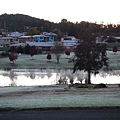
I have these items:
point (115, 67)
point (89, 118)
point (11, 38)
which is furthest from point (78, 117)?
point (11, 38)

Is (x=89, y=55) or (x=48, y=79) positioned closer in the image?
(x=89, y=55)

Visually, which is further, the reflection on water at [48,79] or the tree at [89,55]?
the reflection on water at [48,79]

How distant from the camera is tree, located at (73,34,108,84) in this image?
4516cm

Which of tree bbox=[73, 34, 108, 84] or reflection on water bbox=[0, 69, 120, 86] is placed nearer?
tree bbox=[73, 34, 108, 84]

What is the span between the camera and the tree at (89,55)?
148 feet

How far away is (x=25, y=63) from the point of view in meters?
83.5

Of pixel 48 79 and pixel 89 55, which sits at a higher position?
pixel 89 55

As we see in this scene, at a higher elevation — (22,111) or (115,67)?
(22,111)

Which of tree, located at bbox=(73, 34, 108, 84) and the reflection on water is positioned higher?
tree, located at bbox=(73, 34, 108, 84)

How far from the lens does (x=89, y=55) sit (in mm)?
45250

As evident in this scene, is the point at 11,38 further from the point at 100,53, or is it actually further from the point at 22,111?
the point at 22,111

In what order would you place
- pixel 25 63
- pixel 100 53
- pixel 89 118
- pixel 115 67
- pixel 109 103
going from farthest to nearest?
1. pixel 25 63
2. pixel 115 67
3. pixel 100 53
4. pixel 109 103
5. pixel 89 118

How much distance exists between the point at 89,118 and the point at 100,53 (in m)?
34.2

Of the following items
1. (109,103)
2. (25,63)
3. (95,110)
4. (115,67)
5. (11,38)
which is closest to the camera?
(95,110)
